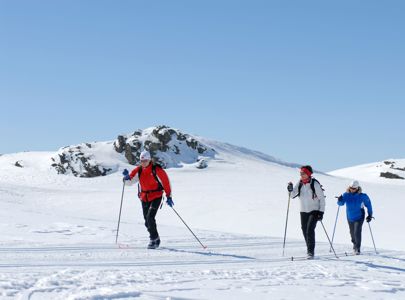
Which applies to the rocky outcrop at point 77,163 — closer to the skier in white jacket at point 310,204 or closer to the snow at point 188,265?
the snow at point 188,265

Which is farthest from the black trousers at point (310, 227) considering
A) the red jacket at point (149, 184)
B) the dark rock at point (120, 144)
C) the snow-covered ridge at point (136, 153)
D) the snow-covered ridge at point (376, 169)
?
the snow-covered ridge at point (376, 169)

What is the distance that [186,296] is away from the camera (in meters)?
6.05

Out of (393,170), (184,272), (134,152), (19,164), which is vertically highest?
(393,170)

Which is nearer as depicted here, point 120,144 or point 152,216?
point 152,216

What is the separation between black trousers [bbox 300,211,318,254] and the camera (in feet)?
33.7

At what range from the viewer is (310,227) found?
1034 cm

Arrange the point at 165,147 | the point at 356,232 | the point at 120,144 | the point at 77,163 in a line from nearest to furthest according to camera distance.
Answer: the point at 356,232
the point at 77,163
the point at 120,144
the point at 165,147

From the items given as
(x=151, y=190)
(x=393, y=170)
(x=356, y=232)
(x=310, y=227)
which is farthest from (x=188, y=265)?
(x=393, y=170)

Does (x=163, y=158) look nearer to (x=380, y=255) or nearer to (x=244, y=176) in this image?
(x=244, y=176)

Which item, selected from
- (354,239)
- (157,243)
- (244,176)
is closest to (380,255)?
(354,239)

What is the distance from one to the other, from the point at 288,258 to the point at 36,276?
4964 millimetres

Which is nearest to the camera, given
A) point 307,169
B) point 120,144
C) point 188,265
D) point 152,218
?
point 188,265

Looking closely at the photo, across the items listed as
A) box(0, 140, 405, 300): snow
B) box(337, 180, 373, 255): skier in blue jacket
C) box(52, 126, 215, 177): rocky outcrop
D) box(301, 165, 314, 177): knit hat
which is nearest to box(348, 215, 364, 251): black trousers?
box(337, 180, 373, 255): skier in blue jacket

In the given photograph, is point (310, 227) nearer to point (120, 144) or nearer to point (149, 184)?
point (149, 184)
